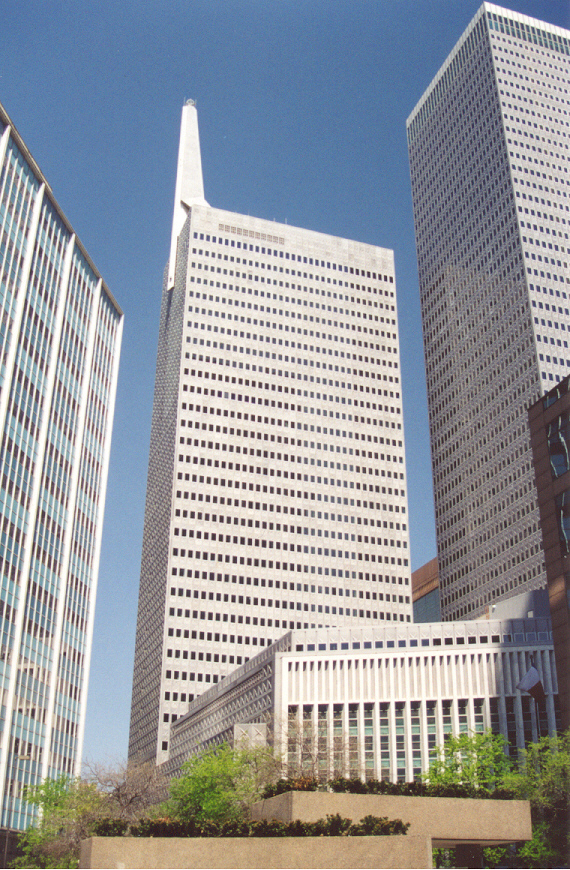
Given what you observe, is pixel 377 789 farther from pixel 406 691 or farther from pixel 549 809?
pixel 406 691

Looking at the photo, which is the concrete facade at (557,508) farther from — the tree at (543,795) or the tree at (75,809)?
the tree at (75,809)

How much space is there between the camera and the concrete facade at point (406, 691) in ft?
351

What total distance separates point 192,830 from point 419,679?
74.6m

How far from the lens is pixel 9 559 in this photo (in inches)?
3871

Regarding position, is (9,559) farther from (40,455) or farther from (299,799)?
(299,799)

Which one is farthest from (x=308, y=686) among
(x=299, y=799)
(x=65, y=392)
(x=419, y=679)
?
(x=299, y=799)

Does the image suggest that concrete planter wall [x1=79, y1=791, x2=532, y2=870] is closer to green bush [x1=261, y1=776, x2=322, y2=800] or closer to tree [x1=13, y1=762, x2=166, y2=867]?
green bush [x1=261, y1=776, x2=322, y2=800]

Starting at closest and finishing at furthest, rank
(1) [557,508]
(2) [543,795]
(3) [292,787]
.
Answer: (3) [292,787] < (2) [543,795] < (1) [557,508]

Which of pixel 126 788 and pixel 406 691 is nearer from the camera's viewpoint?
pixel 126 788

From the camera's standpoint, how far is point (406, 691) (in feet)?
366

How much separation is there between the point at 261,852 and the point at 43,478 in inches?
3068

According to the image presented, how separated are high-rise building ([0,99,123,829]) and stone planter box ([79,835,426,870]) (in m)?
57.9

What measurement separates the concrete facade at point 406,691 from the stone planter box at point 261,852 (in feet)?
207

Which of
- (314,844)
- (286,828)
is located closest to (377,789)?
(286,828)
